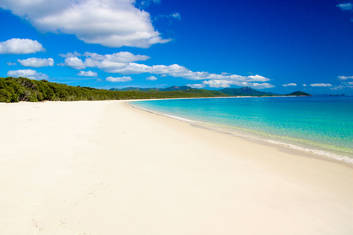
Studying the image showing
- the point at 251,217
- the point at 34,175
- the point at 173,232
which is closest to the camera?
the point at 173,232

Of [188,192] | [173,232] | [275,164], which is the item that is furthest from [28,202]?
[275,164]

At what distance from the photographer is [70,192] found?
158 inches

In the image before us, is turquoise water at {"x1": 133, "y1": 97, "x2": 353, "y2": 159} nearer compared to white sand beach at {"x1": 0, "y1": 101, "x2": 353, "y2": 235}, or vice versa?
white sand beach at {"x1": 0, "y1": 101, "x2": 353, "y2": 235}

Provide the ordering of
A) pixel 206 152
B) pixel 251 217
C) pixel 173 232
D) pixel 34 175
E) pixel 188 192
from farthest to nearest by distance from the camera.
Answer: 1. pixel 206 152
2. pixel 34 175
3. pixel 188 192
4. pixel 251 217
5. pixel 173 232

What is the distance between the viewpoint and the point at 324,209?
3.86 m

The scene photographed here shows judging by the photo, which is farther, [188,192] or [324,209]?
[188,192]

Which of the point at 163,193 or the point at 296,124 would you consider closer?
the point at 163,193

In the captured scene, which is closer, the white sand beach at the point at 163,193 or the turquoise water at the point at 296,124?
the white sand beach at the point at 163,193

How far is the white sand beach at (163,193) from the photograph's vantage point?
3143mm

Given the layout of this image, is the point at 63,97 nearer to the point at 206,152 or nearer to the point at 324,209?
the point at 206,152

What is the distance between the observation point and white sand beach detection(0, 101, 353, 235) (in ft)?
10.3

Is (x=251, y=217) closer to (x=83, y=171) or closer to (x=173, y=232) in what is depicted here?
(x=173, y=232)

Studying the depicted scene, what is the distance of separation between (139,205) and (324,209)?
11.8 ft

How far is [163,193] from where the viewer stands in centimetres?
419
